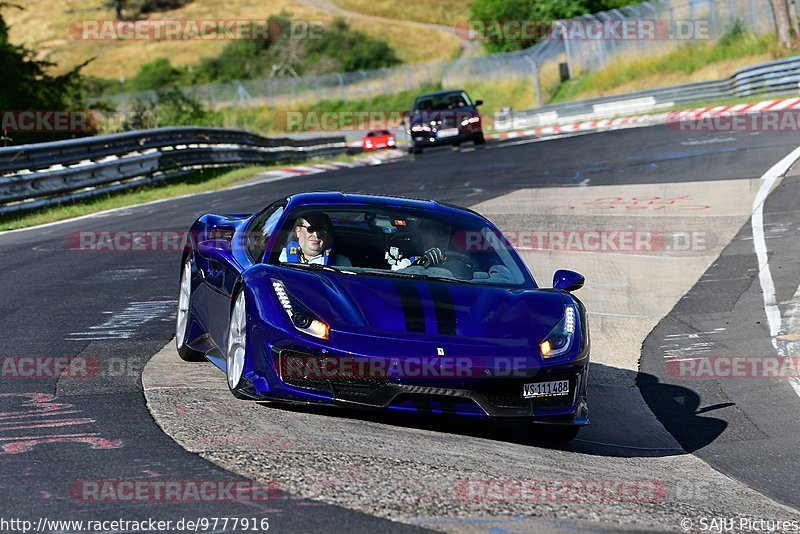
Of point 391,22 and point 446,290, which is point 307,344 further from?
point 391,22

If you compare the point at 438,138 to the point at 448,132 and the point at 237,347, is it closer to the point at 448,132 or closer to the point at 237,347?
the point at 448,132

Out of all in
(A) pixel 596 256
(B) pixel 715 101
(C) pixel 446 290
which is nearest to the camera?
(C) pixel 446 290

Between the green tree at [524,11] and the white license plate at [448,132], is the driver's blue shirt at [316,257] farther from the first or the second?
the green tree at [524,11]

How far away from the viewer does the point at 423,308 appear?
633 centimetres

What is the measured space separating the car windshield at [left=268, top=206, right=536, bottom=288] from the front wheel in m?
0.47

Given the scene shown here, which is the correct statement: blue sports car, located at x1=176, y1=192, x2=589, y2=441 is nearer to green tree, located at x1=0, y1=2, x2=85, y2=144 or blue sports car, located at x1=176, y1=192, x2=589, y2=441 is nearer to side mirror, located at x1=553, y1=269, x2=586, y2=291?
side mirror, located at x1=553, y1=269, x2=586, y2=291

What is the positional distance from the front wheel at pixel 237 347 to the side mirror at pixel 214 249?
76cm

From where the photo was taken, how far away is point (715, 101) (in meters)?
37.1

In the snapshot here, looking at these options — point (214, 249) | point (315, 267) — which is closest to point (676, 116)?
point (214, 249)

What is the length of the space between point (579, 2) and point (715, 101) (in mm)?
34343

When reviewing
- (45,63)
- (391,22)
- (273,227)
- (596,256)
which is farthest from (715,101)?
(391,22)

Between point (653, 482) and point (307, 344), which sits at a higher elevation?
point (307, 344)

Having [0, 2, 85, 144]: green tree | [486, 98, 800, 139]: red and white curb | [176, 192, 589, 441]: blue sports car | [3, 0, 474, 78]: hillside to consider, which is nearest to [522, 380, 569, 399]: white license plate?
[176, 192, 589, 441]: blue sports car

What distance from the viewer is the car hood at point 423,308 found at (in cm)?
614
